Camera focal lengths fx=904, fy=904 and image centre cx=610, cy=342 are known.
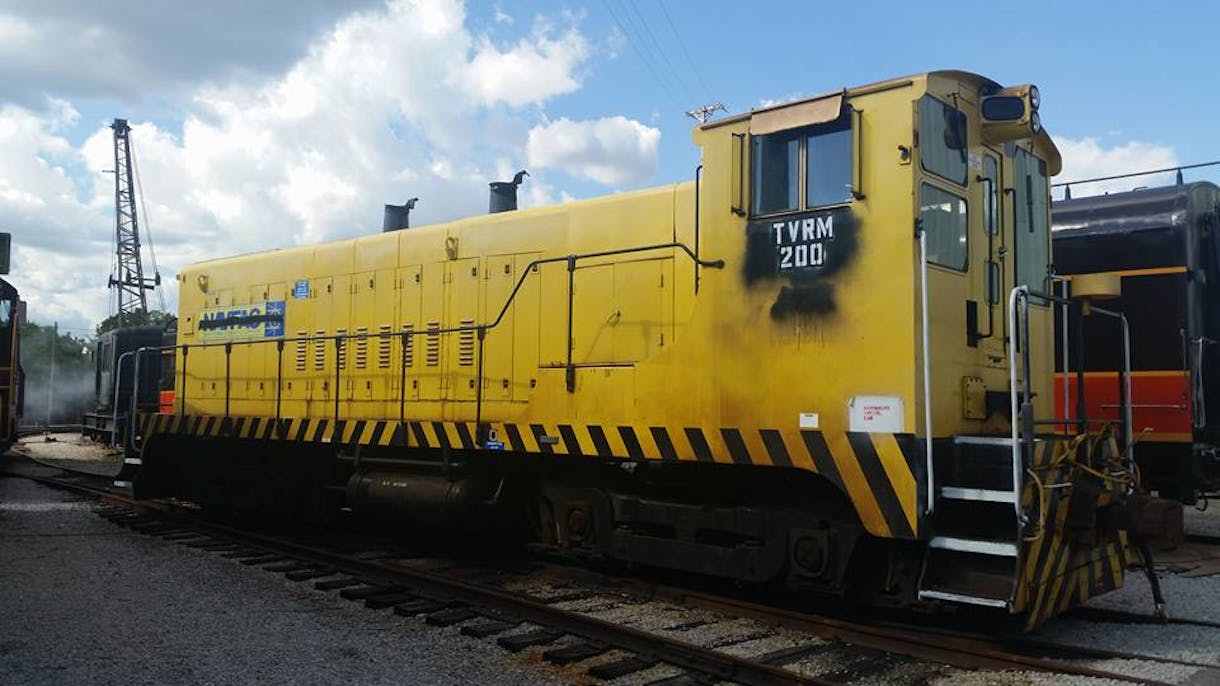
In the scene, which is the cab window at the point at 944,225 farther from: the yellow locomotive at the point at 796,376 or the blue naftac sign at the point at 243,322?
the blue naftac sign at the point at 243,322

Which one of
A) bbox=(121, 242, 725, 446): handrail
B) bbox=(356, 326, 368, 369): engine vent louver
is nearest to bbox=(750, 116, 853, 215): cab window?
bbox=(121, 242, 725, 446): handrail

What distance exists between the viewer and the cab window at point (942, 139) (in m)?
5.48

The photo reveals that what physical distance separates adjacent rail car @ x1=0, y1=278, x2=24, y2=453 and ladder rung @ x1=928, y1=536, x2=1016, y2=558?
1425cm

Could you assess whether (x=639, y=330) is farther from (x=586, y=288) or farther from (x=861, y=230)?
(x=861, y=230)

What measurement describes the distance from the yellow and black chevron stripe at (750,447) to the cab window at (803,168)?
1464mm

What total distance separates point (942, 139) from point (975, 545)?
8.20ft

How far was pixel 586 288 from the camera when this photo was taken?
7.23 m

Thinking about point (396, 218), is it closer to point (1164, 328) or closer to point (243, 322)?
point (243, 322)

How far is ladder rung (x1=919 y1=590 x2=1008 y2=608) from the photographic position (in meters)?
4.79

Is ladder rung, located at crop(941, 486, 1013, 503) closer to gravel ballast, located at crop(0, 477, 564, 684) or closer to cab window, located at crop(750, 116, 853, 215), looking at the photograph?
cab window, located at crop(750, 116, 853, 215)

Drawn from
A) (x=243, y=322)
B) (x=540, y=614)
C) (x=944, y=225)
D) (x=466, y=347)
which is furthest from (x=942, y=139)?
(x=243, y=322)

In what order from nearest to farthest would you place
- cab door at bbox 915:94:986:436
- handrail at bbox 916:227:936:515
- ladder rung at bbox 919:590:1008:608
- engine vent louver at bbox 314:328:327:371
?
1. ladder rung at bbox 919:590:1008:608
2. handrail at bbox 916:227:936:515
3. cab door at bbox 915:94:986:436
4. engine vent louver at bbox 314:328:327:371

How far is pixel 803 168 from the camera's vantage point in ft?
18.9

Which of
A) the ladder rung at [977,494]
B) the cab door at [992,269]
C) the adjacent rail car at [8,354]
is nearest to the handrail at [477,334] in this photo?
the cab door at [992,269]
